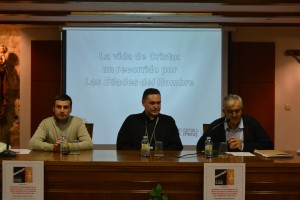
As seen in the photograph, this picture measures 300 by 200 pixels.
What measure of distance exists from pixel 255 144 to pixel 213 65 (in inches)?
121

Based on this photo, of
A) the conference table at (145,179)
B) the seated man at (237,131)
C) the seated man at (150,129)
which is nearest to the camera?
the conference table at (145,179)

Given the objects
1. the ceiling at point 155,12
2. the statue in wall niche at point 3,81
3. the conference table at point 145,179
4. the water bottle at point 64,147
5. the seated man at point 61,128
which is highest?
the ceiling at point 155,12

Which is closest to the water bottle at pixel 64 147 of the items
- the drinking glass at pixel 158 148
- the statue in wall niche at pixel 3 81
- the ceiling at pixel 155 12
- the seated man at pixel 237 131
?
the drinking glass at pixel 158 148

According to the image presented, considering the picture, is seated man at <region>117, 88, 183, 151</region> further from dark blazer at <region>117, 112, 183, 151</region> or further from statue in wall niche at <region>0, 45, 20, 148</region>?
statue in wall niche at <region>0, 45, 20, 148</region>

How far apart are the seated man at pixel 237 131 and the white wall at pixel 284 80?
350 centimetres

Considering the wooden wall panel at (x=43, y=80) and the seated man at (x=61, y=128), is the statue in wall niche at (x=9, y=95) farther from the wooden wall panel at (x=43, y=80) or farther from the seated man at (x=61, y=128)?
the seated man at (x=61, y=128)

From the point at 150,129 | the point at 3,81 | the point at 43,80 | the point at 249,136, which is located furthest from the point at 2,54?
the point at 249,136

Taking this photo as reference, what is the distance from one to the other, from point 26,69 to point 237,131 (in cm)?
434

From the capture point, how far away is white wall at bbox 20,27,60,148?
6.97 metres

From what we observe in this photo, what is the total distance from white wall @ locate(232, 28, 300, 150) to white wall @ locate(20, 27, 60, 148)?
9.67 ft

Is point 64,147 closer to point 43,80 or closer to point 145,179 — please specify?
point 145,179

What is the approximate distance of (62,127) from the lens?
12.3 feet

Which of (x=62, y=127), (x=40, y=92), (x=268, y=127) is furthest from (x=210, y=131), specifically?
(x=40, y=92)

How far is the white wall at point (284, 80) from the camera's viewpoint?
22.9 feet
